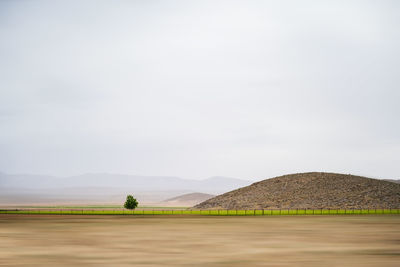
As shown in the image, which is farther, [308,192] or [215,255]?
[308,192]

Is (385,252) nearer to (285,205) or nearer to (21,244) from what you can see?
(21,244)

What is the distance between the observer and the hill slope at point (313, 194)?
110650mm

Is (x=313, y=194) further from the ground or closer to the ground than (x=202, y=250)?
further from the ground

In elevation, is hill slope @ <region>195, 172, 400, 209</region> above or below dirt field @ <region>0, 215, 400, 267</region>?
above

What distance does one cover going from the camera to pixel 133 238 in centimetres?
3341

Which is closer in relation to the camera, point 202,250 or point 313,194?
point 202,250

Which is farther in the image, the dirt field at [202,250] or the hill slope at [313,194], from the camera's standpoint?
the hill slope at [313,194]

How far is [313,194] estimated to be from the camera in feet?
388

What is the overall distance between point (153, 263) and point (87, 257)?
351cm

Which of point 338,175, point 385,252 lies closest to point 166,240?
point 385,252

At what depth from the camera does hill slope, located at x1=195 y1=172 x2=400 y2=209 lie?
110650mm

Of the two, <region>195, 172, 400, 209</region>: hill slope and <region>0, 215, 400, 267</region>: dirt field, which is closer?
<region>0, 215, 400, 267</region>: dirt field

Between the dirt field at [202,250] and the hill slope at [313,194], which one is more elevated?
the hill slope at [313,194]

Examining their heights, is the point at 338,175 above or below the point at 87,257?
above
